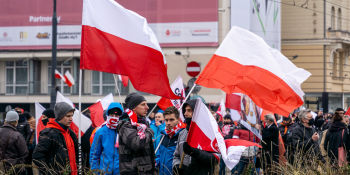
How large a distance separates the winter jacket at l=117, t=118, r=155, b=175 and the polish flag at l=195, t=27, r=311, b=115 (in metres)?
2.88

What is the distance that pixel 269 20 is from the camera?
46594 millimetres

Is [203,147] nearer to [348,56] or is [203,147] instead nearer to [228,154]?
[228,154]

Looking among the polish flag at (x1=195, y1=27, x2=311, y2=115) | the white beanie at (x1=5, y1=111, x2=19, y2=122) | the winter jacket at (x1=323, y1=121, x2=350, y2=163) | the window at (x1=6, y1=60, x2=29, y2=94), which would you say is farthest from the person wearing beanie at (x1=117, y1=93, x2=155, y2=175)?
the window at (x1=6, y1=60, x2=29, y2=94)

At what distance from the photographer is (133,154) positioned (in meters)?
7.66

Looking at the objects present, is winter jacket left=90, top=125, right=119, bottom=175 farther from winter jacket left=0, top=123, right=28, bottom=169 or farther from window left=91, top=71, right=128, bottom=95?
window left=91, top=71, right=128, bottom=95

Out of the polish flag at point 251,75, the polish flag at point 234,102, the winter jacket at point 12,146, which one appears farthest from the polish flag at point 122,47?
the polish flag at point 234,102

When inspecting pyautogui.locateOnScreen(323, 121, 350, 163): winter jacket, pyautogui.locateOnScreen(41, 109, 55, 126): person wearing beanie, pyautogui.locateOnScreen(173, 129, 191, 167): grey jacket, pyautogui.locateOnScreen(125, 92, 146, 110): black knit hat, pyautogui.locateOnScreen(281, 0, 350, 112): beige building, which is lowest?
pyautogui.locateOnScreen(323, 121, 350, 163): winter jacket

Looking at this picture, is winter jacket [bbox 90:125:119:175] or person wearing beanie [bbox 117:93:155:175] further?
winter jacket [bbox 90:125:119:175]

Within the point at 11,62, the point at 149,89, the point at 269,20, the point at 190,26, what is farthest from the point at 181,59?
the point at 149,89

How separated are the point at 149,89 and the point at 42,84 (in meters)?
36.8

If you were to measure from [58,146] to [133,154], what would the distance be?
136 cm

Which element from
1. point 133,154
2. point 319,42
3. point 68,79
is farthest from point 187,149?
point 319,42

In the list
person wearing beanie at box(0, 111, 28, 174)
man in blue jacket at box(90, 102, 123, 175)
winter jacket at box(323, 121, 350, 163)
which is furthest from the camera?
winter jacket at box(323, 121, 350, 163)

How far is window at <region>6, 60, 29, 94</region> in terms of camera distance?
4512 cm
